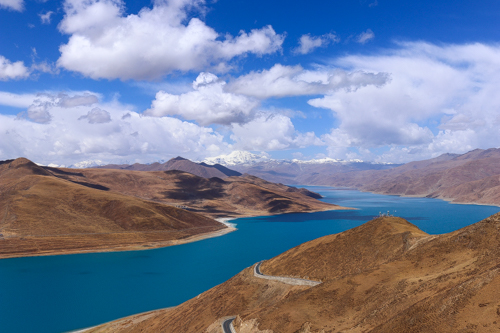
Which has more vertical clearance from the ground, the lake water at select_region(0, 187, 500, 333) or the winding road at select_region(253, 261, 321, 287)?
the winding road at select_region(253, 261, 321, 287)

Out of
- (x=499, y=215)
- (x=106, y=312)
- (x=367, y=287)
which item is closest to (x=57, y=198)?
(x=106, y=312)

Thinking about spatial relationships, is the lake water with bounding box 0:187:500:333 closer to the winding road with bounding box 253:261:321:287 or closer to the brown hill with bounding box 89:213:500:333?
the brown hill with bounding box 89:213:500:333

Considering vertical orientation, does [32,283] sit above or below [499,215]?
below

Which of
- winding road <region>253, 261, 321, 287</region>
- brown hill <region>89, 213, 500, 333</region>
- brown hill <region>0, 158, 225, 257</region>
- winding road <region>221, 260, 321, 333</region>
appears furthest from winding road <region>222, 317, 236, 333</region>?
brown hill <region>0, 158, 225, 257</region>

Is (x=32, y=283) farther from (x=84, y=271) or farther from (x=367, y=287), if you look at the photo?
(x=367, y=287)

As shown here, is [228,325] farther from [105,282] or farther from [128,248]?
[128,248]

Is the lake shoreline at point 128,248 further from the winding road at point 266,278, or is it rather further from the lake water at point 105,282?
the winding road at point 266,278

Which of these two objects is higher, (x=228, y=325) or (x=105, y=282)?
(x=228, y=325)

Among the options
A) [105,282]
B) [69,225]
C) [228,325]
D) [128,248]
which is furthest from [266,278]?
[69,225]

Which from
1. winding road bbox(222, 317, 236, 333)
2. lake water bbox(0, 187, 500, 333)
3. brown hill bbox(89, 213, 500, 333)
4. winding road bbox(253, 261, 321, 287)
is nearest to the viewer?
brown hill bbox(89, 213, 500, 333)
